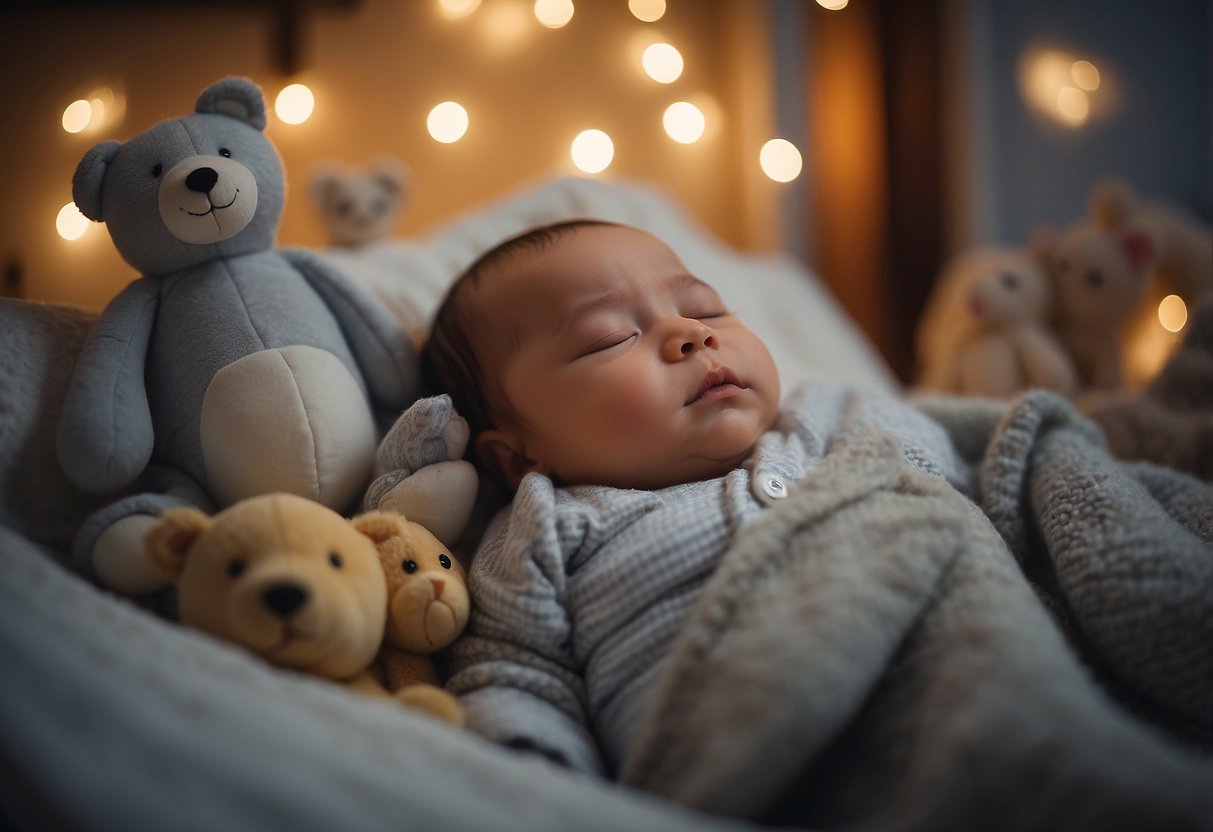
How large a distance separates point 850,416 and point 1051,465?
0.72ft

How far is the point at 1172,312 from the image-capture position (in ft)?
4.97

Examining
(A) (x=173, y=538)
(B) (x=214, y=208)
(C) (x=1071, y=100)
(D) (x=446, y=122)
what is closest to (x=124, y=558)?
(A) (x=173, y=538)

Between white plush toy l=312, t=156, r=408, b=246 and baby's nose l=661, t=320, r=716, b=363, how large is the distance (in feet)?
2.28

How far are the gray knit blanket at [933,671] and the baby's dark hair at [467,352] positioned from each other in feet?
1.27

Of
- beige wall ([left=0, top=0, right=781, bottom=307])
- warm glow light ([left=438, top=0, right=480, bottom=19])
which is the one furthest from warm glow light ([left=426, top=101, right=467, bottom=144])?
warm glow light ([left=438, top=0, right=480, bottom=19])

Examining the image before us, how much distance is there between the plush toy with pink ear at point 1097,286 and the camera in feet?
4.59

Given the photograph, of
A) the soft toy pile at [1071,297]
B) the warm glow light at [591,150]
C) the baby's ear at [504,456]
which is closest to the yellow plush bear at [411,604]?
the baby's ear at [504,456]

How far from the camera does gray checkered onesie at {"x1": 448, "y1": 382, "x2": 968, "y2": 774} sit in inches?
27.2

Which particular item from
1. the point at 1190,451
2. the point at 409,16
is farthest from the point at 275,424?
the point at 409,16

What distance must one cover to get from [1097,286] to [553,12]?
1.21m

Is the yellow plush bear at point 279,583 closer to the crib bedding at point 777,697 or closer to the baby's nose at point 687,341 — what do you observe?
the crib bedding at point 777,697

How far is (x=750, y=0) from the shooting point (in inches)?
81.0

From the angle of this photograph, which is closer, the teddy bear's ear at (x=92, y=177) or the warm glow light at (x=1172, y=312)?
the teddy bear's ear at (x=92, y=177)

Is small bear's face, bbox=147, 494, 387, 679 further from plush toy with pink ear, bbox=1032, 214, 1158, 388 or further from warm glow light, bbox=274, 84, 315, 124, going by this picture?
plush toy with pink ear, bbox=1032, 214, 1158, 388
